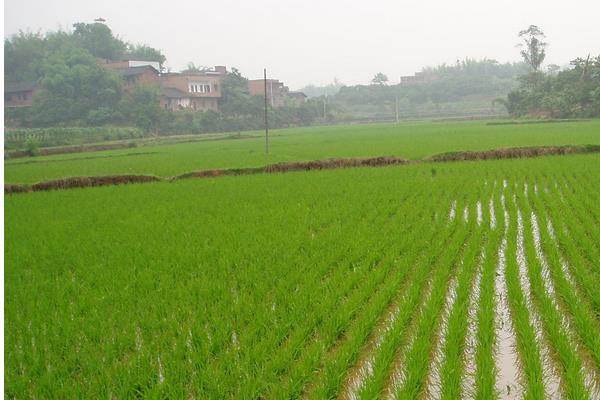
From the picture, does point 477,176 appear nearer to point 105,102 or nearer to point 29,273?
point 29,273

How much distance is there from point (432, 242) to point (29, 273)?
3965 mm

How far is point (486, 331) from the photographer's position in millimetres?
3281

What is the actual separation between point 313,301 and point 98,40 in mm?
51393

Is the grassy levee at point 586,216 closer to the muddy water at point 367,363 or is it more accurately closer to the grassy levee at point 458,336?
the grassy levee at point 458,336

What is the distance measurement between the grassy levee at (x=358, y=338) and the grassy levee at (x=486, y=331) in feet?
1.57

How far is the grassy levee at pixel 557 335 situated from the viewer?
8.57 ft

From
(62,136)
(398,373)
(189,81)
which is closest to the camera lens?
(398,373)

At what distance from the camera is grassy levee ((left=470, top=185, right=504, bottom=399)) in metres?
2.65

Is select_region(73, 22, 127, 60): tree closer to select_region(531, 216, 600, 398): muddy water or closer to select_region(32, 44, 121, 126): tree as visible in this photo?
select_region(32, 44, 121, 126): tree

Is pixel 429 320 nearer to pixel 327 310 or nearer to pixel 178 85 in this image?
pixel 327 310

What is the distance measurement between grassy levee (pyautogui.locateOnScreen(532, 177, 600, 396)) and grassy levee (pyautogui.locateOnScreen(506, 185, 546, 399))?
261 millimetres

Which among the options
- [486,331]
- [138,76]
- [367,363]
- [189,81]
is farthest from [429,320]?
[189,81]

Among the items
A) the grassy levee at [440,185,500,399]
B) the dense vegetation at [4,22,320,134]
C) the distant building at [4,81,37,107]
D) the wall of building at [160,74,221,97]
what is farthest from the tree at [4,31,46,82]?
the grassy levee at [440,185,500,399]

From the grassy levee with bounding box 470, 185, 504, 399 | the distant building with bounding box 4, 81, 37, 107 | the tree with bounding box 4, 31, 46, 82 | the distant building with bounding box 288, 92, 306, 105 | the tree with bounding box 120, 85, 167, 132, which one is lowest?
the grassy levee with bounding box 470, 185, 504, 399
